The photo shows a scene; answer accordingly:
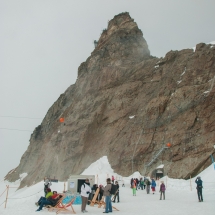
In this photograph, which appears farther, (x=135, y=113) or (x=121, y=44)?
(x=121, y=44)

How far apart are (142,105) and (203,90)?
10.6m

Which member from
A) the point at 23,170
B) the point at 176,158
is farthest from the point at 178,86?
the point at 23,170

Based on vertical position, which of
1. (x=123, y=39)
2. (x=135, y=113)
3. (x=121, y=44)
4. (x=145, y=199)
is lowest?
(x=145, y=199)

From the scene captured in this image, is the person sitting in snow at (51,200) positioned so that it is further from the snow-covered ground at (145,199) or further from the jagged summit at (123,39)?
the jagged summit at (123,39)

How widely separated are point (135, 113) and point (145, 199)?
2610 cm

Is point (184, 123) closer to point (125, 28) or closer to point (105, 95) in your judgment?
point (105, 95)

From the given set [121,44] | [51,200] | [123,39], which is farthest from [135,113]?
[51,200]

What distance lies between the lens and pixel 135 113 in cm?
4519

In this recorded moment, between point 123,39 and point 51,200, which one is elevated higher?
point 123,39

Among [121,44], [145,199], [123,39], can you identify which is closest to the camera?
[145,199]

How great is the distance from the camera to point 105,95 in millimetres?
52281

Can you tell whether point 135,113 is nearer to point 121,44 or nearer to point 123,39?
point 121,44

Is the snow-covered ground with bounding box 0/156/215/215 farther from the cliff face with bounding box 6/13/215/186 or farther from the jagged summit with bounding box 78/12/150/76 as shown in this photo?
the jagged summit with bounding box 78/12/150/76

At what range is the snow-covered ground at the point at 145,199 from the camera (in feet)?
44.4
